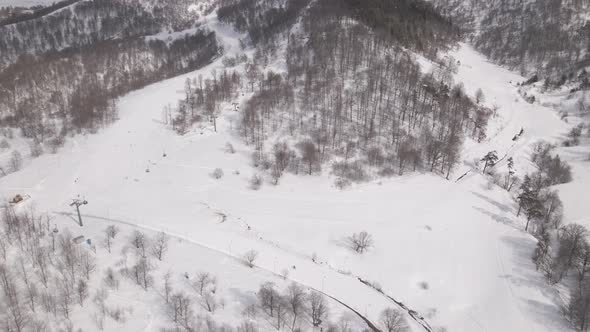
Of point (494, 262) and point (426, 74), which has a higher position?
point (426, 74)

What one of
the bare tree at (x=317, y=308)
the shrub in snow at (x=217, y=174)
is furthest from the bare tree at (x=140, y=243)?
the bare tree at (x=317, y=308)

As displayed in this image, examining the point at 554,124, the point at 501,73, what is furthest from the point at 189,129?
the point at 501,73

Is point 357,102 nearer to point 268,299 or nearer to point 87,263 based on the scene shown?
point 268,299

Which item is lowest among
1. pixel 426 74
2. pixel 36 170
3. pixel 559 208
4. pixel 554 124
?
pixel 36 170

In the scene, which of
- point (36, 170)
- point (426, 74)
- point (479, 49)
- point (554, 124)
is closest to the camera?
point (36, 170)

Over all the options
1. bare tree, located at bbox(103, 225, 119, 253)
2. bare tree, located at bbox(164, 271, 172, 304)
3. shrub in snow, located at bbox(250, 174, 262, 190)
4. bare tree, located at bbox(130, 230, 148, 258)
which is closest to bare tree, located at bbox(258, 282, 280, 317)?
bare tree, located at bbox(164, 271, 172, 304)

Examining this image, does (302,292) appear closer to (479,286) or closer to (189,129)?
(479,286)

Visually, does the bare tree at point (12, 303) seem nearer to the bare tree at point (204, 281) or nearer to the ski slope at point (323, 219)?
the ski slope at point (323, 219)

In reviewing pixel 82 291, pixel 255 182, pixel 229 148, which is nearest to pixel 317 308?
pixel 82 291
